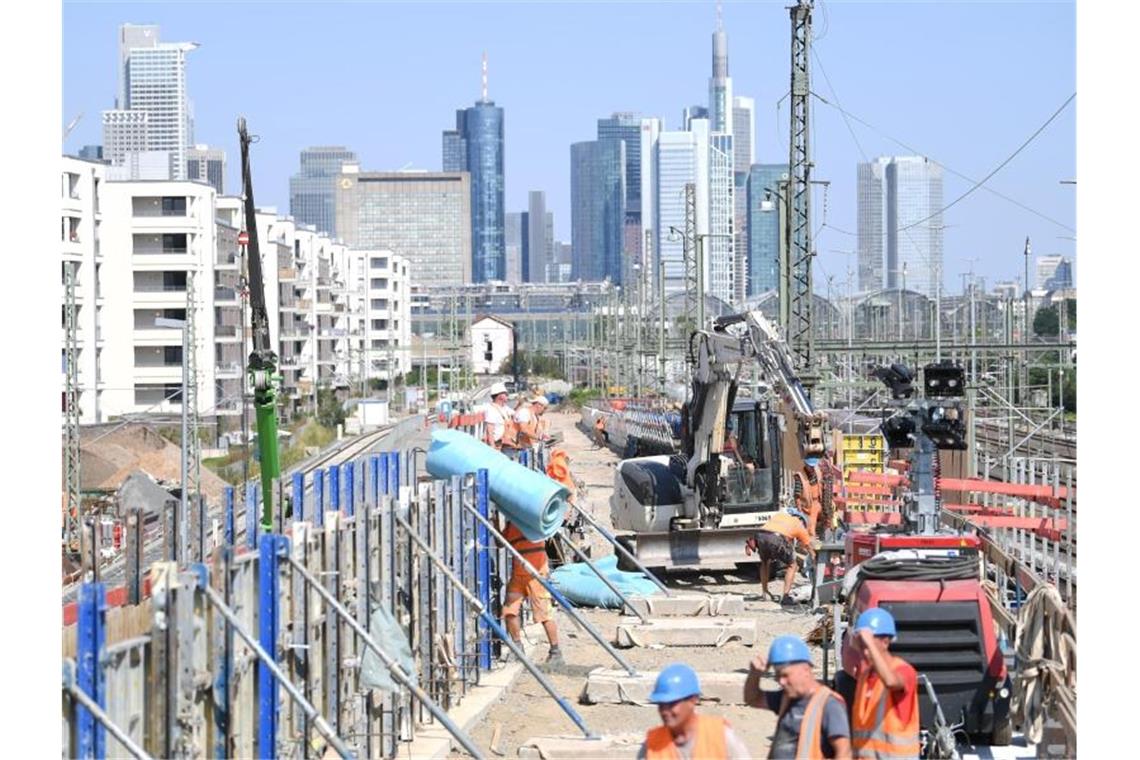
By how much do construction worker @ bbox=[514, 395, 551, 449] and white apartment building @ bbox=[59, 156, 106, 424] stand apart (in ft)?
144

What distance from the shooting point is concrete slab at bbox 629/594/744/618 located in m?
21.6

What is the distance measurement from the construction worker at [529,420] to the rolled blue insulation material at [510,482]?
4934mm

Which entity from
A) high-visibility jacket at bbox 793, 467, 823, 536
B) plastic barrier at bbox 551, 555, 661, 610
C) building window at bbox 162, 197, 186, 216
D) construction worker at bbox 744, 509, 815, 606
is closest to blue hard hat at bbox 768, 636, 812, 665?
plastic barrier at bbox 551, 555, 661, 610

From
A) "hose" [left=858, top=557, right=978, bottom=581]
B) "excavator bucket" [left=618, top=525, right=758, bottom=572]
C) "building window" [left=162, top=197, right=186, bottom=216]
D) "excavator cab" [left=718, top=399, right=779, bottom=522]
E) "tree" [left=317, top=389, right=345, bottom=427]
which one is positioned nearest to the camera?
"hose" [left=858, top=557, right=978, bottom=581]

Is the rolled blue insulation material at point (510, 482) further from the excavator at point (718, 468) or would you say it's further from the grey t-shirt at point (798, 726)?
the grey t-shirt at point (798, 726)

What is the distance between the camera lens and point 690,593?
2388 centimetres

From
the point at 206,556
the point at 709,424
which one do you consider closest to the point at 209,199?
the point at 709,424

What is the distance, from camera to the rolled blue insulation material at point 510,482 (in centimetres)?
1780

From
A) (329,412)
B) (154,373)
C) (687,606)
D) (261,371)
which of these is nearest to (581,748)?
(261,371)

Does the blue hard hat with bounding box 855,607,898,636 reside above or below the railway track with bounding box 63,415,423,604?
above

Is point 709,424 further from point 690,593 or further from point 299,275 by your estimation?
point 299,275

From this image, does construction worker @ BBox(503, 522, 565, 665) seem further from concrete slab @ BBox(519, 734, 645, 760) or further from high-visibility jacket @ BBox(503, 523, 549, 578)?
concrete slab @ BBox(519, 734, 645, 760)

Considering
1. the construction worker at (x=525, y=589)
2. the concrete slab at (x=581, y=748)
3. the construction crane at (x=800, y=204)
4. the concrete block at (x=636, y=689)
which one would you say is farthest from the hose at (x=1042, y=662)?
the construction crane at (x=800, y=204)
